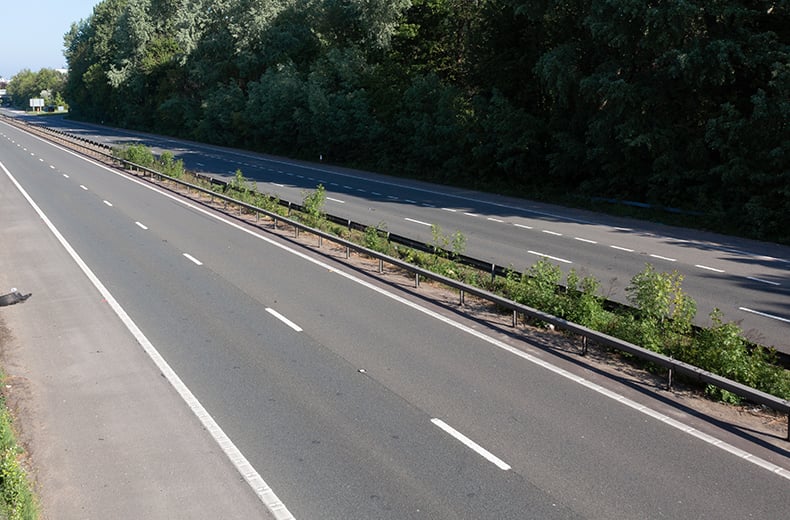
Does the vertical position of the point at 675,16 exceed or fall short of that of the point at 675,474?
it exceeds it

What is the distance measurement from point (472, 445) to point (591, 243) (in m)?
15.5

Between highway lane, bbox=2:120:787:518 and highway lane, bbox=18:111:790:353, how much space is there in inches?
185

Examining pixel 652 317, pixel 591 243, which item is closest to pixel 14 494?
pixel 652 317

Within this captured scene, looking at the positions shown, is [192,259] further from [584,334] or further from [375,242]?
[584,334]

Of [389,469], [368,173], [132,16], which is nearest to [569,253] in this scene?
[389,469]

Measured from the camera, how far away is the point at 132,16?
92.6m

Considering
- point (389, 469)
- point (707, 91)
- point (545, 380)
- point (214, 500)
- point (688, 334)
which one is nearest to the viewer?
point (214, 500)

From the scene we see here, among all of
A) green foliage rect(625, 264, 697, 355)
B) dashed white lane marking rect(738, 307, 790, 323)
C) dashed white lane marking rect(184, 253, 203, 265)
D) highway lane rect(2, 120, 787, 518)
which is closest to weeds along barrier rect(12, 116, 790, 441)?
green foliage rect(625, 264, 697, 355)

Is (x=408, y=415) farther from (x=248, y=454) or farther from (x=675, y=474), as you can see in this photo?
(x=675, y=474)

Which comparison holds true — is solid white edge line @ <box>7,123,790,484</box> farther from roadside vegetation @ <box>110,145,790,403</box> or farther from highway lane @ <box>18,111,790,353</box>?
highway lane @ <box>18,111,790,353</box>

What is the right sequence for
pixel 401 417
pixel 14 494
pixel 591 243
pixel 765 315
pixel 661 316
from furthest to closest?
pixel 591 243 → pixel 765 315 → pixel 661 316 → pixel 401 417 → pixel 14 494

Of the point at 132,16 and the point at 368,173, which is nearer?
the point at 368,173

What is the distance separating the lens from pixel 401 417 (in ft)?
29.5

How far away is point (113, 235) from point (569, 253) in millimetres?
14459
